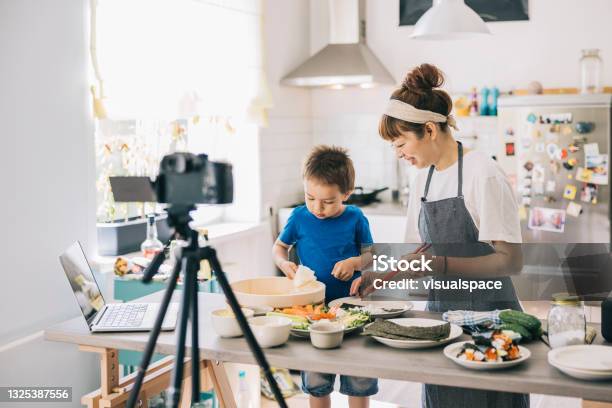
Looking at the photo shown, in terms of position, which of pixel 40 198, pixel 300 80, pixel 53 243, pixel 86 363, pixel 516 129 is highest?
pixel 300 80

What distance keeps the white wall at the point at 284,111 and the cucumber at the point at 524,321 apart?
2.96m

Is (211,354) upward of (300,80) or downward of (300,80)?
downward

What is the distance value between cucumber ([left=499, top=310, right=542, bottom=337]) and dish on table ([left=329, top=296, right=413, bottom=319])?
330 millimetres

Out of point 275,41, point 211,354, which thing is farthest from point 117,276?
point 275,41

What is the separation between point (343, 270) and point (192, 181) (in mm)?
1054

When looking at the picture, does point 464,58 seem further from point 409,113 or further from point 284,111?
point 409,113

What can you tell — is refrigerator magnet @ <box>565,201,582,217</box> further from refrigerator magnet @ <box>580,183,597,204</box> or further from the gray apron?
the gray apron

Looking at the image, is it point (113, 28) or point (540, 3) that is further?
point (540, 3)

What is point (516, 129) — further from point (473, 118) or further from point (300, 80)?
point (300, 80)

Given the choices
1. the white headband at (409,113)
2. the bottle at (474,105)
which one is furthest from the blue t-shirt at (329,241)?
the bottle at (474,105)

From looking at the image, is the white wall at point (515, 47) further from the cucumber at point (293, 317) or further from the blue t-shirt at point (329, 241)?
the cucumber at point (293, 317)

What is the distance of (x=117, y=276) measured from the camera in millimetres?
3199

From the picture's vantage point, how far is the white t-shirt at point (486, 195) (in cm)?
226

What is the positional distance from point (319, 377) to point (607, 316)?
1060 mm
